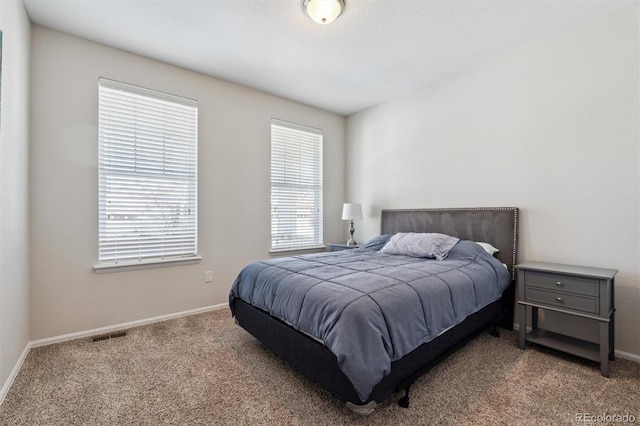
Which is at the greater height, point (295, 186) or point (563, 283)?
point (295, 186)

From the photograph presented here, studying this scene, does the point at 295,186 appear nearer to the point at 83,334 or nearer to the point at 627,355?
the point at 83,334

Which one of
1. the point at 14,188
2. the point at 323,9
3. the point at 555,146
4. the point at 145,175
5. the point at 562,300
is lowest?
the point at 562,300

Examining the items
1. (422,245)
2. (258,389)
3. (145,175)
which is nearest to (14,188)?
(145,175)

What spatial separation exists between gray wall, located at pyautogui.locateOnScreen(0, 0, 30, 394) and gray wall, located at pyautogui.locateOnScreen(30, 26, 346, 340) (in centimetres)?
13

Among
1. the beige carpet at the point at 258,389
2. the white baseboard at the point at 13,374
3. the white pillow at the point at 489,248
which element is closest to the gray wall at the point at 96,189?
the white baseboard at the point at 13,374

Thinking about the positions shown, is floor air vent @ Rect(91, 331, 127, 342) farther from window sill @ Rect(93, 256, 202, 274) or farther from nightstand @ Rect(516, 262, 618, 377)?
nightstand @ Rect(516, 262, 618, 377)

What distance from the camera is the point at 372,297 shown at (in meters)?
1.58

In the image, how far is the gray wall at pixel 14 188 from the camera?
175 centimetres

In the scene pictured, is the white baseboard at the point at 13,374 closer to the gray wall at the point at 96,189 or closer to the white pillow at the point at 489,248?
the gray wall at the point at 96,189

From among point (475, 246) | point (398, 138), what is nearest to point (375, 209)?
point (398, 138)

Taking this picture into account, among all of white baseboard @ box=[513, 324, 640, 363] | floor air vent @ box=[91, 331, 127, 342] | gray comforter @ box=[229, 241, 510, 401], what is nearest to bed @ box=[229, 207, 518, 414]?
gray comforter @ box=[229, 241, 510, 401]

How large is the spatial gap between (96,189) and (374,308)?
2689 millimetres

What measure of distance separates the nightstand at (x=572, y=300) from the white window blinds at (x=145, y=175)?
321 centimetres

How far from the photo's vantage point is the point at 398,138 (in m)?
3.83
